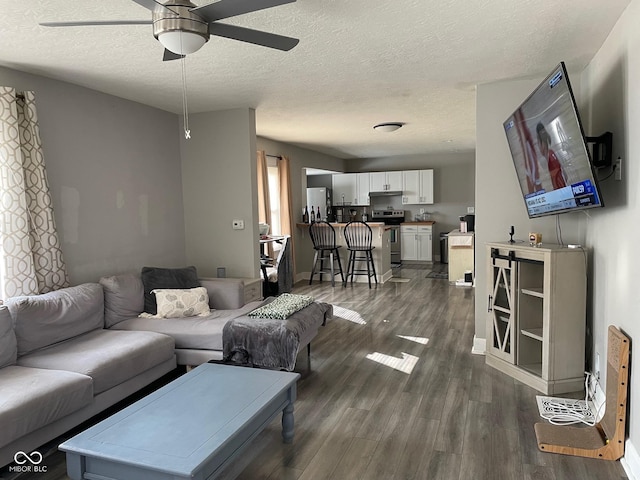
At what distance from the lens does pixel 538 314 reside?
3.28 m

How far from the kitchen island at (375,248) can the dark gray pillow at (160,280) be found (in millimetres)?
3557

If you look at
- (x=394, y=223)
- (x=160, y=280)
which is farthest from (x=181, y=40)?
(x=394, y=223)

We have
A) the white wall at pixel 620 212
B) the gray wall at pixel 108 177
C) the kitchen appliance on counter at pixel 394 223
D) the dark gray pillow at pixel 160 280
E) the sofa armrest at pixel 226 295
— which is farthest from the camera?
the kitchen appliance on counter at pixel 394 223

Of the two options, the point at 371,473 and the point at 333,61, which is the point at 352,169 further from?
the point at 371,473

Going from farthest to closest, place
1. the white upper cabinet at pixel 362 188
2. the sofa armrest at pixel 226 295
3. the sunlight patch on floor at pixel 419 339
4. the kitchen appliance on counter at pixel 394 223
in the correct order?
the white upper cabinet at pixel 362 188 → the kitchen appliance on counter at pixel 394 223 → the sunlight patch on floor at pixel 419 339 → the sofa armrest at pixel 226 295

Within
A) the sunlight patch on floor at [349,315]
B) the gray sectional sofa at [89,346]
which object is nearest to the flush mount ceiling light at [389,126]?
the sunlight patch on floor at [349,315]

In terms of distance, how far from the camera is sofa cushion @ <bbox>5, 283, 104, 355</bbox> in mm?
2695

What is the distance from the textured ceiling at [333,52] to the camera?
7.44 ft

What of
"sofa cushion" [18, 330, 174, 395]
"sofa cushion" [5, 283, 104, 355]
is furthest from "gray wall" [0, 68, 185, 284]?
"sofa cushion" [18, 330, 174, 395]

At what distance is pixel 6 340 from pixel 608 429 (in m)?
3.41

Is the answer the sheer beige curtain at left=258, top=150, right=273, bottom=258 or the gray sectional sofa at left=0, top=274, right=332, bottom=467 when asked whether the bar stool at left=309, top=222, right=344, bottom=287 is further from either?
the gray sectional sofa at left=0, top=274, right=332, bottom=467

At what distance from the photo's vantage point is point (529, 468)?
6.96 ft

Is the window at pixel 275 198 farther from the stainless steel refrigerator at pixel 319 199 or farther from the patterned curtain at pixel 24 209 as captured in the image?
the patterned curtain at pixel 24 209

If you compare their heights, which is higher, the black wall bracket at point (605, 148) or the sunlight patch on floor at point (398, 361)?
the black wall bracket at point (605, 148)
